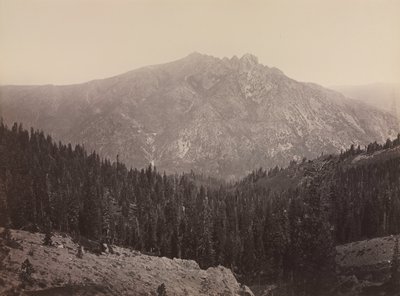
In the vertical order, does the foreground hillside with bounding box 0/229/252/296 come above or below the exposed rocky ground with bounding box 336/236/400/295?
above

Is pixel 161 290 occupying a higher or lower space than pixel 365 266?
higher

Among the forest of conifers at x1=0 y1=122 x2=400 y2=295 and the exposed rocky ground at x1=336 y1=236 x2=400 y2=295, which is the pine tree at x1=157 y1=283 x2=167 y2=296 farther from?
the exposed rocky ground at x1=336 y1=236 x2=400 y2=295

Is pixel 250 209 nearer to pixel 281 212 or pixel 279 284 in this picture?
pixel 281 212

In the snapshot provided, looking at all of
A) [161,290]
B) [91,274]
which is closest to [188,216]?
[161,290]

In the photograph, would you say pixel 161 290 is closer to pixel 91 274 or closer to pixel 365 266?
pixel 91 274

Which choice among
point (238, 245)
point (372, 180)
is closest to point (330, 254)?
point (238, 245)

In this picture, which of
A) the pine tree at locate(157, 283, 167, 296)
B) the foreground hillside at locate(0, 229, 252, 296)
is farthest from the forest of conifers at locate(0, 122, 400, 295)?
the pine tree at locate(157, 283, 167, 296)
